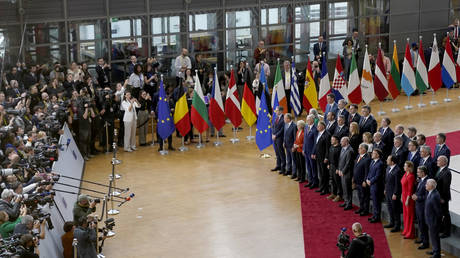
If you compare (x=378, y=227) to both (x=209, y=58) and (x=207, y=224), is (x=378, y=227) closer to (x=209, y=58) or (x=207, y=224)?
(x=207, y=224)

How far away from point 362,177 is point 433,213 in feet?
7.56

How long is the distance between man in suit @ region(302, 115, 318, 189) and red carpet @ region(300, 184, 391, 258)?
0.32 meters

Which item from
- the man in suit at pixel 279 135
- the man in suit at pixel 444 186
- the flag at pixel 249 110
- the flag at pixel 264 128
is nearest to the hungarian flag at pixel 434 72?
the flag at pixel 249 110

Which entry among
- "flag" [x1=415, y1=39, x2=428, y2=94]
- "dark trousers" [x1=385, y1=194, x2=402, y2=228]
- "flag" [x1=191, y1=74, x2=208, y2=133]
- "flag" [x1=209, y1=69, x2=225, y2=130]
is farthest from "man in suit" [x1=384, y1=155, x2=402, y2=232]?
"flag" [x1=415, y1=39, x2=428, y2=94]

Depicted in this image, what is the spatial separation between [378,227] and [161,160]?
22.1ft

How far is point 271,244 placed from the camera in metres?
14.3

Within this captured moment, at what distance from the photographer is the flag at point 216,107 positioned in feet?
67.8

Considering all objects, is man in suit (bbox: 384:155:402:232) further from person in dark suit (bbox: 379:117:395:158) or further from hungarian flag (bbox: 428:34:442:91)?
hungarian flag (bbox: 428:34:442:91)

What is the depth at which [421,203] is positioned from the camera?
537 inches

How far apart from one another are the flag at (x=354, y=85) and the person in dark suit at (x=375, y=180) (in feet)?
24.6

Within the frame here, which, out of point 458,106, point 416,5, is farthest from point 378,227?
point 416,5

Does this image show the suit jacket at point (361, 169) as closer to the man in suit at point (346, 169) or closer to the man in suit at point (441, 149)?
the man in suit at point (346, 169)

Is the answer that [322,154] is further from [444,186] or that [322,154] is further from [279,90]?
[279,90]

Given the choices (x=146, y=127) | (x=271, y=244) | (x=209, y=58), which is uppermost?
(x=209, y=58)
